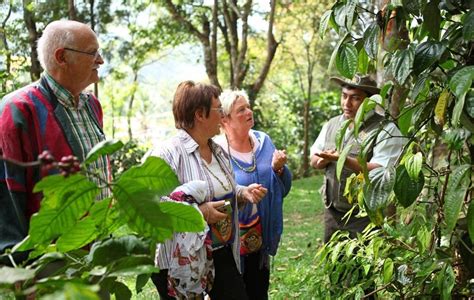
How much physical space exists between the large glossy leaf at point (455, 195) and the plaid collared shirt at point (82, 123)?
123cm

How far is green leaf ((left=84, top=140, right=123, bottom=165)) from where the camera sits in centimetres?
102

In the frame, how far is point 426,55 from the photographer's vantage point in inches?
69.9

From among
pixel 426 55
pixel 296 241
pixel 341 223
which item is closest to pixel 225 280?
pixel 341 223

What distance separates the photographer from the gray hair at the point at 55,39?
241cm

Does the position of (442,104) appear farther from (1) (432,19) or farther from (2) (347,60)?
(2) (347,60)

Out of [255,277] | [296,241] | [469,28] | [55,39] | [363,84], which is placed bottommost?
→ [296,241]

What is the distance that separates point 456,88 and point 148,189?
86 cm

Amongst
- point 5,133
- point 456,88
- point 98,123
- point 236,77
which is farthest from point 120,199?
A: point 236,77

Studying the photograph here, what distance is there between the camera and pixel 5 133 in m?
2.18

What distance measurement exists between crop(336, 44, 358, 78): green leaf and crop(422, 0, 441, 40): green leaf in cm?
24

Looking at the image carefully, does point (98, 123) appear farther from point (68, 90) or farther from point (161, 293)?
point (161, 293)

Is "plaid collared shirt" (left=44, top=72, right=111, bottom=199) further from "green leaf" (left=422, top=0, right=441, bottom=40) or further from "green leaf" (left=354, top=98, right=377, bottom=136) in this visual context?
"green leaf" (left=422, top=0, right=441, bottom=40)

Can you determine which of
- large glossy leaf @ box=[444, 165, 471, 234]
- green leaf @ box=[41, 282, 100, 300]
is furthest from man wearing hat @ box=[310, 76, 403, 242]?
green leaf @ box=[41, 282, 100, 300]

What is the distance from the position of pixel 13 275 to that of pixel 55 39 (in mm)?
1634
